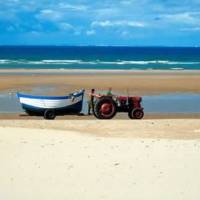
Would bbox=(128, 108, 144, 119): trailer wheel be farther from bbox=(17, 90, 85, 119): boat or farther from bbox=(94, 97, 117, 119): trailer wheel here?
bbox=(17, 90, 85, 119): boat

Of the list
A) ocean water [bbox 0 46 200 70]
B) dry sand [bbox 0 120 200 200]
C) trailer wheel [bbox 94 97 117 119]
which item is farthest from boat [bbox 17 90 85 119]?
ocean water [bbox 0 46 200 70]

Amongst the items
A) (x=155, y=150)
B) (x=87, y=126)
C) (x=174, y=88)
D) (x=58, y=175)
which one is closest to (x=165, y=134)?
(x=87, y=126)

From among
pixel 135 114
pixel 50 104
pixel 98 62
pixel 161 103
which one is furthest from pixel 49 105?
pixel 98 62

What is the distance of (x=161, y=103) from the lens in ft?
77.2

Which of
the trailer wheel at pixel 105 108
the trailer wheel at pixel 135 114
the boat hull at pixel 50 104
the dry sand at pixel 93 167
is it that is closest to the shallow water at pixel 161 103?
the boat hull at pixel 50 104

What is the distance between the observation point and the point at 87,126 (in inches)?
610

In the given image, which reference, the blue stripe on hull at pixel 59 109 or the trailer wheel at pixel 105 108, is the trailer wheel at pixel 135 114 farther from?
the blue stripe on hull at pixel 59 109

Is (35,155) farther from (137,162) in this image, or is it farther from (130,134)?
(130,134)

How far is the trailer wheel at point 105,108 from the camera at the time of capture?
17391mm

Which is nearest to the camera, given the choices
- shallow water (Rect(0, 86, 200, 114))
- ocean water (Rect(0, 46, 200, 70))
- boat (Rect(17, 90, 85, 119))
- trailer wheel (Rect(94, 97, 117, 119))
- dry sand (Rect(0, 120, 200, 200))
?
dry sand (Rect(0, 120, 200, 200))

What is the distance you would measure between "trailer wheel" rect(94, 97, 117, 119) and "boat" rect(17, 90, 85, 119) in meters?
0.92

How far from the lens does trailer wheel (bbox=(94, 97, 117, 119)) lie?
17391 millimetres

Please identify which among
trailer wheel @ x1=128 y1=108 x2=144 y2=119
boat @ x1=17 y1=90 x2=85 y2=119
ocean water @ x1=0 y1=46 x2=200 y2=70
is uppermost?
ocean water @ x1=0 y1=46 x2=200 y2=70

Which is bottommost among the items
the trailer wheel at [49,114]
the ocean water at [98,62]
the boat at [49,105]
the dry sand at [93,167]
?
the dry sand at [93,167]
